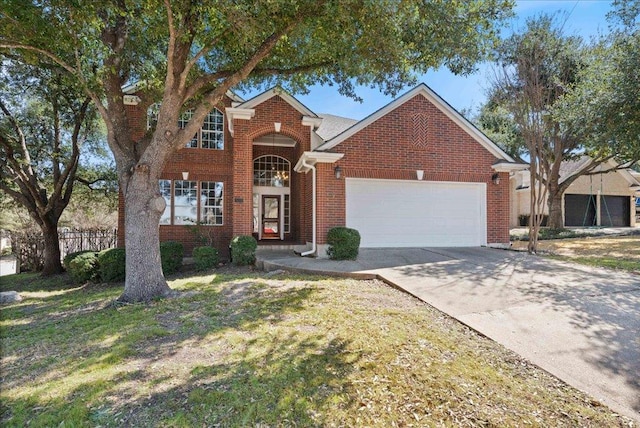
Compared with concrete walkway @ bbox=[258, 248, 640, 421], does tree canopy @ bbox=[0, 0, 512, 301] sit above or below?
above

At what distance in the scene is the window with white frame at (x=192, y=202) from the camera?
511 inches

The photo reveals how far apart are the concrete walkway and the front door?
6.17 metres

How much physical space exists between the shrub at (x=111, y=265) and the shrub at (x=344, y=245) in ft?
21.5

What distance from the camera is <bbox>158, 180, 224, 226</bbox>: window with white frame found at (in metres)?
13.0

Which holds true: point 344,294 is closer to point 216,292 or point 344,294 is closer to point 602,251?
point 216,292

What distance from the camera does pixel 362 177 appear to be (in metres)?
10.8

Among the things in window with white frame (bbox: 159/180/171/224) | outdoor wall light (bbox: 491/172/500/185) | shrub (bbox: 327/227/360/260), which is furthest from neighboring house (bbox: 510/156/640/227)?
window with white frame (bbox: 159/180/171/224)

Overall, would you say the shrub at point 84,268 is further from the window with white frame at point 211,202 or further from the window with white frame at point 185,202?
the window with white frame at point 211,202

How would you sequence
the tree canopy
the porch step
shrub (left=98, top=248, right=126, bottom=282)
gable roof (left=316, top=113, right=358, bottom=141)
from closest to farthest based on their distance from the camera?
the tree canopy
shrub (left=98, top=248, right=126, bottom=282)
the porch step
gable roof (left=316, top=113, right=358, bottom=141)

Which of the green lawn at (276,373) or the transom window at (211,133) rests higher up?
the transom window at (211,133)

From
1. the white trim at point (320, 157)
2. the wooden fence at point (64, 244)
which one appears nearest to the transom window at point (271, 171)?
the white trim at point (320, 157)

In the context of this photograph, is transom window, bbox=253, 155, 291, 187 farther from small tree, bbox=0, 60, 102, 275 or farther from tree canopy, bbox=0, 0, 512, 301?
tree canopy, bbox=0, 0, 512, 301

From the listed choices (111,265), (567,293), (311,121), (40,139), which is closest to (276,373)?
(567,293)

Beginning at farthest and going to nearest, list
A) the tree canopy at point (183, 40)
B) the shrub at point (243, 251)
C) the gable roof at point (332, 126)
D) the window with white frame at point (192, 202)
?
the gable roof at point (332, 126) < the window with white frame at point (192, 202) < the shrub at point (243, 251) < the tree canopy at point (183, 40)
